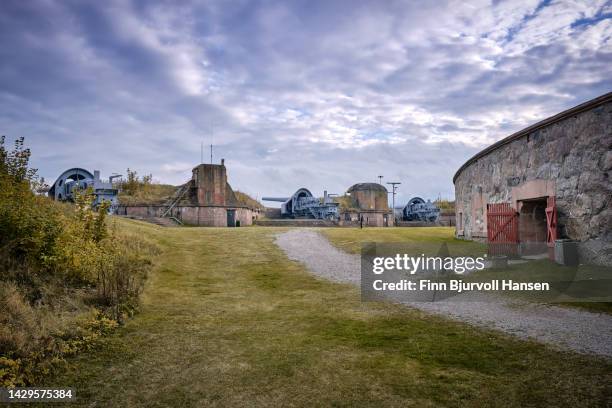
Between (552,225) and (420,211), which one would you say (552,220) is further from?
(420,211)

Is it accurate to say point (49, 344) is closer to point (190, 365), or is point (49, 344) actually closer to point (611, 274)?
point (190, 365)

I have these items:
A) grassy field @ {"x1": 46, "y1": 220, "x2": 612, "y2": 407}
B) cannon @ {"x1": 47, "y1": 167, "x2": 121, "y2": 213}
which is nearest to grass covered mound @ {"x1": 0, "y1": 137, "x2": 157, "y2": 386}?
grassy field @ {"x1": 46, "y1": 220, "x2": 612, "y2": 407}

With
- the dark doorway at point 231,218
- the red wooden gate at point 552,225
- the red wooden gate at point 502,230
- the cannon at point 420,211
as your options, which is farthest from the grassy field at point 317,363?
the cannon at point 420,211

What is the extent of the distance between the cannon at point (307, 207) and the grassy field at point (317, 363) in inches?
1482

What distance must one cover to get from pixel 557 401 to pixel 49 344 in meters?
5.28

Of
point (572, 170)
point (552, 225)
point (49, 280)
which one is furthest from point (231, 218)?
point (572, 170)

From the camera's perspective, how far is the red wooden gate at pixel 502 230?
40.9ft

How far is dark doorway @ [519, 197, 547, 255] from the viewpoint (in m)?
12.3

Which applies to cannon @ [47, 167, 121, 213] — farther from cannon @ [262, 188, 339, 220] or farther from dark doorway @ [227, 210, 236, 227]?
cannon @ [262, 188, 339, 220]

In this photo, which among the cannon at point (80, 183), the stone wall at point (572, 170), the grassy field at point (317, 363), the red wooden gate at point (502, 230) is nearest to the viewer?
the grassy field at point (317, 363)

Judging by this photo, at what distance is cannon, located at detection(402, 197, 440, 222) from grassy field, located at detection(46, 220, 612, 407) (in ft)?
150

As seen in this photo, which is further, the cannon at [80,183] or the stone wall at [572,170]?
the cannon at [80,183]

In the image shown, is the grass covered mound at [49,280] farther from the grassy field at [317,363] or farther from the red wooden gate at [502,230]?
the red wooden gate at [502,230]

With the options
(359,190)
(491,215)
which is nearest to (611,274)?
(491,215)
